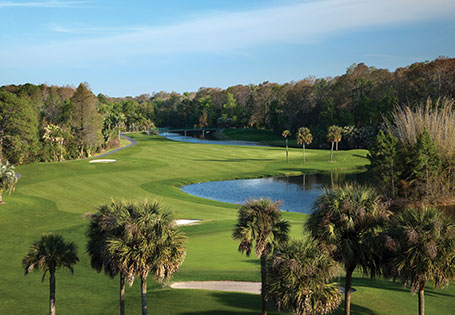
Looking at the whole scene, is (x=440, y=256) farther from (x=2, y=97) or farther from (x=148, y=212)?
(x=2, y=97)

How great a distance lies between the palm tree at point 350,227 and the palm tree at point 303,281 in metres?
1.35

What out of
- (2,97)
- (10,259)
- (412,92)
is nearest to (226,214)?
(10,259)

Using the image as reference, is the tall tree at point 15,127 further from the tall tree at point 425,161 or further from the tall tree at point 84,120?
the tall tree at point 425,161

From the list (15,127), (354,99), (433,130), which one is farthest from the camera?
(354,99)

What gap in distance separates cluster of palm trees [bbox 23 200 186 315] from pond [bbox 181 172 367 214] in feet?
117

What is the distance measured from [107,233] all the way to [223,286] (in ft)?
26.6

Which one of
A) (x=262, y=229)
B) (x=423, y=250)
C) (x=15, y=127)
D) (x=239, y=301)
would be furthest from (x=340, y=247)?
(x=15, y=127)

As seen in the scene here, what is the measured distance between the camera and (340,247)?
64.4 ft

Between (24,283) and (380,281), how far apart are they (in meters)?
19.9

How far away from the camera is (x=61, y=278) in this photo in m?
26.9

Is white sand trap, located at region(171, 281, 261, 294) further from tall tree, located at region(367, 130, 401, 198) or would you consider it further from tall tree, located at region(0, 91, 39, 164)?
tall tree, located at region(0, 91, 39, 164)

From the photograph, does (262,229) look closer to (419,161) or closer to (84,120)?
(419,161)

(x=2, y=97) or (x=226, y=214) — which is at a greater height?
(x=2, y=97)

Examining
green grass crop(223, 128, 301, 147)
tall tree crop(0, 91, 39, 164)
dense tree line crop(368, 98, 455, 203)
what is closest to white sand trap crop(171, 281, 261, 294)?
dense tree line crop(368, 98, 455, 203)
